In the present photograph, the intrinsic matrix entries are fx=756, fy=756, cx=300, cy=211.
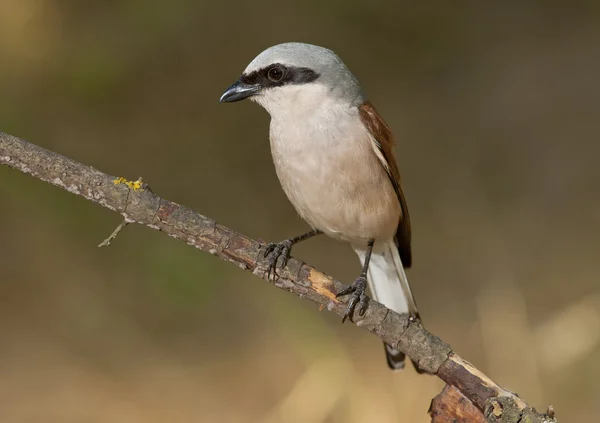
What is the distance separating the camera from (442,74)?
663 cm

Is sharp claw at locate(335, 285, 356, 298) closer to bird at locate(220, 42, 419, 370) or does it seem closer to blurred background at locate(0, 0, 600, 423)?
bird at locate(220, 42, 419, 370)

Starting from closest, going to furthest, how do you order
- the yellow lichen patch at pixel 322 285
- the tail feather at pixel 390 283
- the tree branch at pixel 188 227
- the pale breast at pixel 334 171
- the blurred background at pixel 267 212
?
the tree branch at pixel 188 227 → the yellow lichen patch at pixel 322 285 → the pale breast at pixel 334 171 → the tail feather at pixel 390 283 → the blurred background at pixel 267 212

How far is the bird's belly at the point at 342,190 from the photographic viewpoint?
2.86 m

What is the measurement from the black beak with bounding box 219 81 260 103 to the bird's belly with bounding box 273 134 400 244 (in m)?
0.25

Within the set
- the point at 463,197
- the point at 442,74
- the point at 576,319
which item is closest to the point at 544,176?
the point at 463,197

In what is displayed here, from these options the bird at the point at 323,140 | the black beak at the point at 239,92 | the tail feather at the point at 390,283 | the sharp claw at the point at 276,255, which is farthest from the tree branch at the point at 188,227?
the tail feather at the point at 390,283

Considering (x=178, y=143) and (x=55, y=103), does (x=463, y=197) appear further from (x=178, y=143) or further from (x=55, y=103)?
(x=55, y=103)

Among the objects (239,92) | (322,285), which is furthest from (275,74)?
(322,285)

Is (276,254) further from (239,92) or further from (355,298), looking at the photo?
(239,92)

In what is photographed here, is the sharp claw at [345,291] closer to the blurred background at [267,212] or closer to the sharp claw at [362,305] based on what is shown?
the sharp claw at [362,305]

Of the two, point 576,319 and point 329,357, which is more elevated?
point 576,319

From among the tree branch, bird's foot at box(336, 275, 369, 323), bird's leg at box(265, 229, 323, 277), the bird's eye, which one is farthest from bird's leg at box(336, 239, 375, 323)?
the bird's eye

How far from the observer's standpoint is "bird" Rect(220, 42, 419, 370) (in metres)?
2.86

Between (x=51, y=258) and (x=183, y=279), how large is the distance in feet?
2.83
